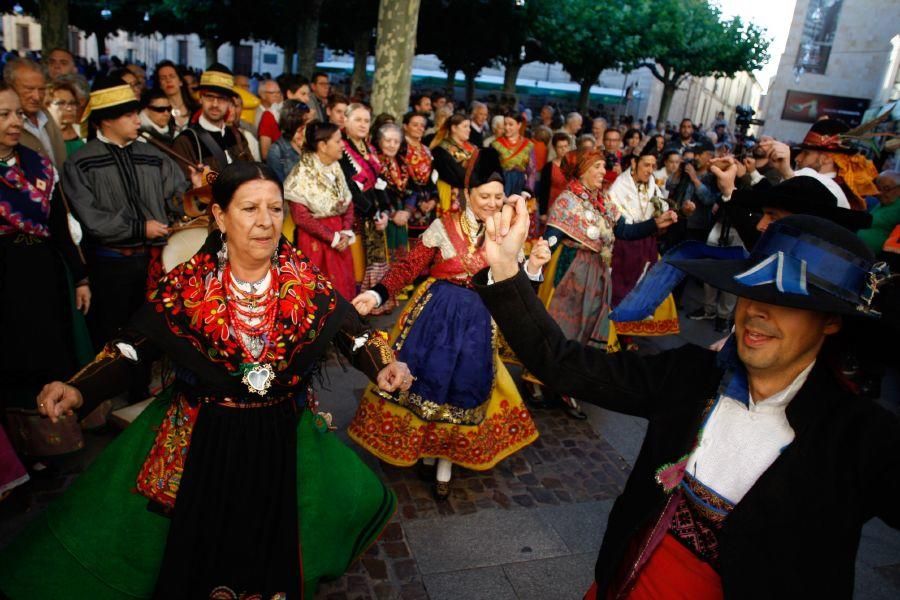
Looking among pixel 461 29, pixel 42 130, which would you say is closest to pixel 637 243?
pixel 42 130

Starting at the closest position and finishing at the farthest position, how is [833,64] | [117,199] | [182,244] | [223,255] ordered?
[223,255], [117,199], [182,244], [833,64]

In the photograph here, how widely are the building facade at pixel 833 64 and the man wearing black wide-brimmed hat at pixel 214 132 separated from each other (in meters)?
30.8

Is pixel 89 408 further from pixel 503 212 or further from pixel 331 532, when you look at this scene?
pixel 503 212

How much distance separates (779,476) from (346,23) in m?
24.3

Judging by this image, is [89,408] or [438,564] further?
[438,564]

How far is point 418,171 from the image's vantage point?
827 cm

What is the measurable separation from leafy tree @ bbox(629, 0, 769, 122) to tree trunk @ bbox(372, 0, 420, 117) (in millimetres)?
18290

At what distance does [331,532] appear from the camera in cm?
286

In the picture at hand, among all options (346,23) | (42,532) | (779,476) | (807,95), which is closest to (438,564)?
(42,532)

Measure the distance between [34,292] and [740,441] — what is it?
12.6ft

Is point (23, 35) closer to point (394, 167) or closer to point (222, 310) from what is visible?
point (394, 167)

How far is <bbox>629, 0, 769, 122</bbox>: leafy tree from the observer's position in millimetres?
25875

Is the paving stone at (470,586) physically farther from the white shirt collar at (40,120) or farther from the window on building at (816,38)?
the window on building at (816,38)

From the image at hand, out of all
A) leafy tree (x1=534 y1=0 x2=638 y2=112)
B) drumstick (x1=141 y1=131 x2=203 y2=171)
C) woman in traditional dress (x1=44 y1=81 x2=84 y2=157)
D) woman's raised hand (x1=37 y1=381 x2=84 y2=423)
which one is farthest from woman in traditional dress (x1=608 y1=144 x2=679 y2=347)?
leafy tree (x1=534 y1=0 x2=638 y2=112)
